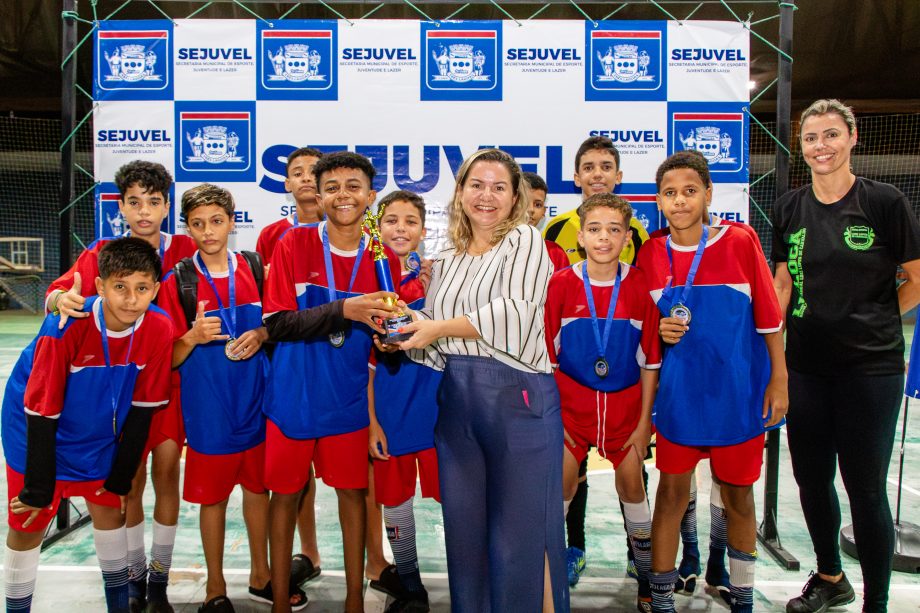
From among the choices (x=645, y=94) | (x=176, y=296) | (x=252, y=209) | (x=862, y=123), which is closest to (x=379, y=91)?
(x=252, y=209)

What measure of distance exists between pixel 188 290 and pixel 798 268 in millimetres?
2685

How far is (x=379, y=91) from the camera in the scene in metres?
4.11

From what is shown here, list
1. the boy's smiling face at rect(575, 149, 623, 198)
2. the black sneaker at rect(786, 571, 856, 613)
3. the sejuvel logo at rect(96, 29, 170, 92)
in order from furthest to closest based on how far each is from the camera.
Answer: the sejuvel logo at rect(96, 29, 170, 92) → the boy's smiling face at rect(575, 149, 623, 198) → the black sneaker at rect(786, 571, 856, 613)

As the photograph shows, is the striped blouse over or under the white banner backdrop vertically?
under

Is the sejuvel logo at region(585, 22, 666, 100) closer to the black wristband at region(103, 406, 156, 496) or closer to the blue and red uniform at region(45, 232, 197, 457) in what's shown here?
the blue and red uniform at region(45, 232, 197, 457)

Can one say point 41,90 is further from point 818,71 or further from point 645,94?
point 818,71

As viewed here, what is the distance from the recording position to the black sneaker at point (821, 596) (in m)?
3.00

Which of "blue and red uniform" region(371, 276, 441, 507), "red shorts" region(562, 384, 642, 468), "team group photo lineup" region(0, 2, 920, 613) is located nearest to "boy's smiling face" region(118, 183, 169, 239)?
"team group photo lineup" region(0, 2, 920, 613)

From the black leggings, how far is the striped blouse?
1.52 meters

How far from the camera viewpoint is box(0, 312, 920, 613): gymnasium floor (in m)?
3.06

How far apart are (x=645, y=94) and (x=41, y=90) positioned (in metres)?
9.42

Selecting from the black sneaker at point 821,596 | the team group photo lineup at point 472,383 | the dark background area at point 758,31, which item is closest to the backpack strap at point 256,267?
the team group photo lineup at point 472,383

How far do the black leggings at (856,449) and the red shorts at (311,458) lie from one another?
1.95 metres

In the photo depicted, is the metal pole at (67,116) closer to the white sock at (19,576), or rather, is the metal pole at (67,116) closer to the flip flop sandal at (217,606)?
the white sock at (19,576)
